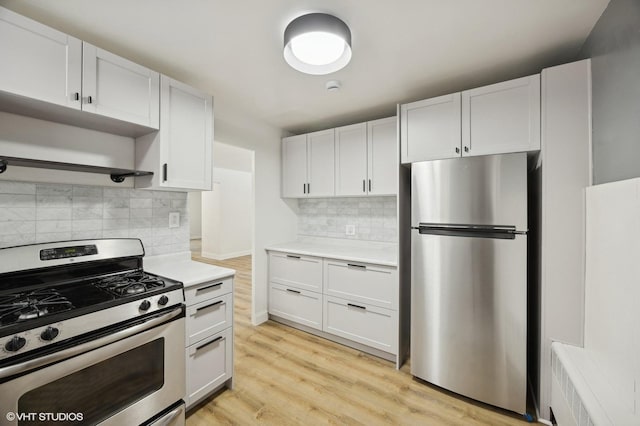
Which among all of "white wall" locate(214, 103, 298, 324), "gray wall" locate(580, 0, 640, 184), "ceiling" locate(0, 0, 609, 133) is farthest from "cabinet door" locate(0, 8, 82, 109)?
"gray wall" locate(580, 0, 640, 184)

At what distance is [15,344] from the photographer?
41.6 inches

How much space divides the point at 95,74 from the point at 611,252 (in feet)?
9.48

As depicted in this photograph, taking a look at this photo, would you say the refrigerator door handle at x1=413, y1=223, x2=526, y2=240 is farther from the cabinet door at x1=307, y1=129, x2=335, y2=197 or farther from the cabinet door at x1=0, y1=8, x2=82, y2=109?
the cabinet door at x1=0, y1=8, x2=82, y2=109

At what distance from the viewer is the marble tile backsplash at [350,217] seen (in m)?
3.08

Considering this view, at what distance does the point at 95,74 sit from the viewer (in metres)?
1.58

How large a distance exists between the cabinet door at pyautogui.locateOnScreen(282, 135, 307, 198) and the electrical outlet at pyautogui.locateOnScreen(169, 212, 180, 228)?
1413 mm

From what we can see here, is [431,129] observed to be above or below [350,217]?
above

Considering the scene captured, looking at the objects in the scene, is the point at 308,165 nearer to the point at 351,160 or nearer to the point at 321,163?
the point at 321,163

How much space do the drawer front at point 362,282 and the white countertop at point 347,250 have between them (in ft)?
0.21

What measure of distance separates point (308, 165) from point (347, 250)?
1146 mm

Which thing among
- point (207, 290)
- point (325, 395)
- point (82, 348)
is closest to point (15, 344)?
point (82, 348)

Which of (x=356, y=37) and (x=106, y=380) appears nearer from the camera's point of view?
(x=106, y=380)

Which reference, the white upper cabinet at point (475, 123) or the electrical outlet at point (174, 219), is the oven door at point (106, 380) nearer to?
the electrical outlet at point (174, 219)

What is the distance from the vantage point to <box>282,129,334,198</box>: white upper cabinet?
10.4 feet
